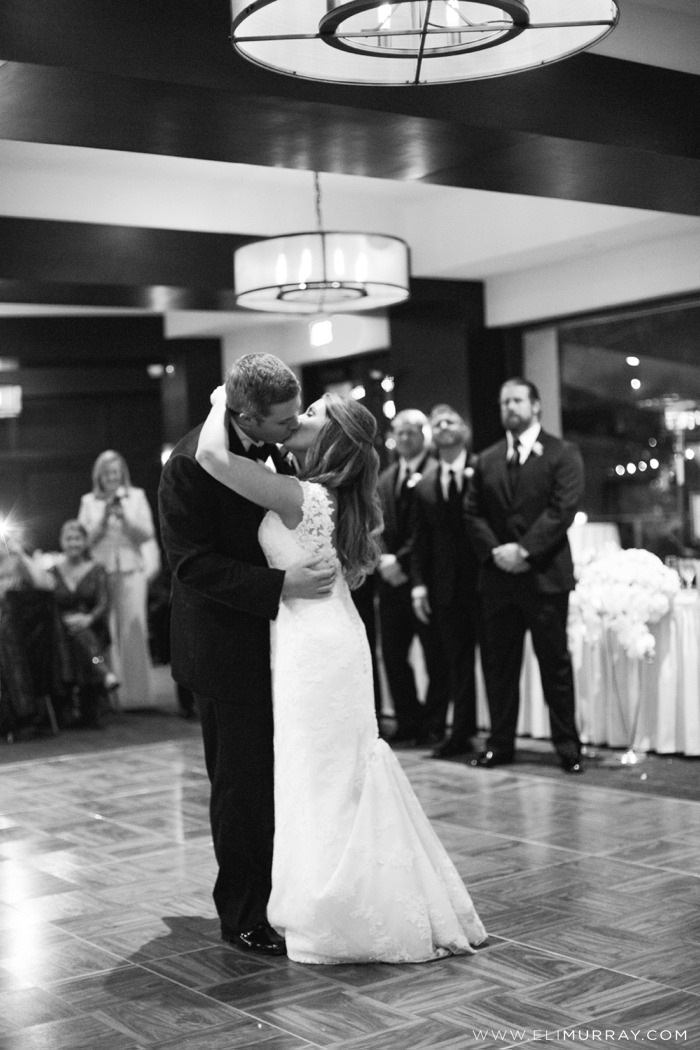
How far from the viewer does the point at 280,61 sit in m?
3.31

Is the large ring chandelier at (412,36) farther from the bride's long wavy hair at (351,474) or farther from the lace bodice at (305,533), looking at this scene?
the lace bodice at (305,533)

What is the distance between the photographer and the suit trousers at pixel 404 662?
7.05m

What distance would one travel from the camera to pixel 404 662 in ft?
23.5

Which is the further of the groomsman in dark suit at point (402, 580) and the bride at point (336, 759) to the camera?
the groomsman in dark suit at point (402, 580)

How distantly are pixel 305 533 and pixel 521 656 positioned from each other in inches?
119

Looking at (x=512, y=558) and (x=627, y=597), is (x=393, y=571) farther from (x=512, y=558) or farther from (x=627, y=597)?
(x=627, y=597)

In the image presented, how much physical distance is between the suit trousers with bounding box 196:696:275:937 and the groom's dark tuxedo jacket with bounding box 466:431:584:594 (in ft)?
8.83

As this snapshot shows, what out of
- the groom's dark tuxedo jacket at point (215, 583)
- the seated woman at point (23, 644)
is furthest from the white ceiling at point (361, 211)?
the groom's dark tuxedo jacket at point (215, 583)

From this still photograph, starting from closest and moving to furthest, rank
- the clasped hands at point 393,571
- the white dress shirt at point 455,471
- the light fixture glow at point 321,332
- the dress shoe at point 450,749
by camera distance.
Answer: the dress shoe at point 450,749 < the white dress shirt at point 455,471 < the clasped hands at point 393,571 < the light fixture glow at point 321,332

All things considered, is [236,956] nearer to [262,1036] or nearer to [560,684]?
[262,1036]

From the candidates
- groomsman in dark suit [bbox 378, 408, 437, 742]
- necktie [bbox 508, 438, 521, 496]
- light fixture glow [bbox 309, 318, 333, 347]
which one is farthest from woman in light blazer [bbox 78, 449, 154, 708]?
necktie [bbox 508, 438, 521, 496]

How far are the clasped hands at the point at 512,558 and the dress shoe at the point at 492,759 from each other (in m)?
0.88

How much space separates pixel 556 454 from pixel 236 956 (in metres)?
3.20

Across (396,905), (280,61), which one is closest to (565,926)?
(396,905)
